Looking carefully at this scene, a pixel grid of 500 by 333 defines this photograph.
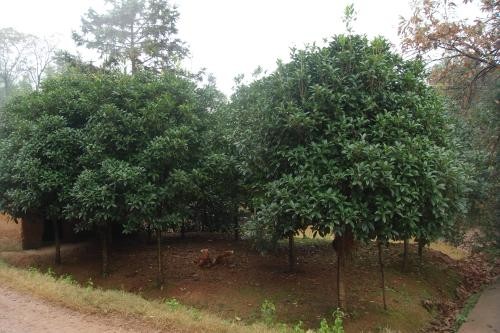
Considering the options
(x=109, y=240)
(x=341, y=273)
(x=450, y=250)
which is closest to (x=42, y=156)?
(x=109, y=240)

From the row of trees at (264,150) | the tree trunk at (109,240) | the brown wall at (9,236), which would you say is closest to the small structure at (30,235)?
the brown wall at (9,236)

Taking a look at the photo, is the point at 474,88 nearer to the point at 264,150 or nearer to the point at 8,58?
the point at 264,150

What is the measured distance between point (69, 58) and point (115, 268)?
13792 mm

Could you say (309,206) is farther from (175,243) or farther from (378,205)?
(175,243)

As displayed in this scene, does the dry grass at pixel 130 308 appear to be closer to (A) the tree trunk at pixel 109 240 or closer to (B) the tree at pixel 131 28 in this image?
(A) the tree trunk at pixel 109 240

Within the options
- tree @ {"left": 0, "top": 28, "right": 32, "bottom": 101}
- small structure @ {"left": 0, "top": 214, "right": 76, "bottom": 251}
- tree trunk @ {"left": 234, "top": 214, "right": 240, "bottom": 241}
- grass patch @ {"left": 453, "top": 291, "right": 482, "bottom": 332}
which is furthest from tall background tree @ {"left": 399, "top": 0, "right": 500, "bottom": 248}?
tree @ {"left": 0, "top": 28, "right": 32, "bottom": 101}

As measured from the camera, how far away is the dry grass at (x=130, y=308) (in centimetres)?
589

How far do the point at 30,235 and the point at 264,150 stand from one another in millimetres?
10826

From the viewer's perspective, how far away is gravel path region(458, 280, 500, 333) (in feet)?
32.3

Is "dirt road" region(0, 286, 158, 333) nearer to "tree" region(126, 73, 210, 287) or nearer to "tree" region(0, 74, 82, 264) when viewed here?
"tree" region(126, 73, 210, 287)

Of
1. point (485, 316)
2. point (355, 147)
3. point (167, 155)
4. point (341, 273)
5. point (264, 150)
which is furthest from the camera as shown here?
point (485, 316)

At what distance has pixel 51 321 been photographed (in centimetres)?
604

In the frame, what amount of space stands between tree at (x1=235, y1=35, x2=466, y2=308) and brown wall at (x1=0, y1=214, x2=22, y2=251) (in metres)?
11.1

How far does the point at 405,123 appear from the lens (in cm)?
768
